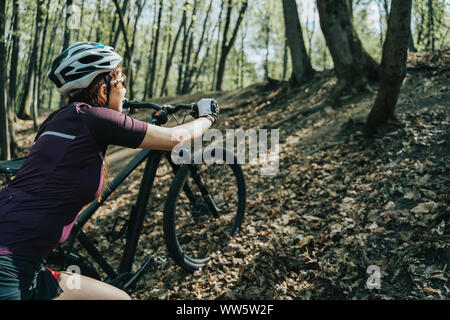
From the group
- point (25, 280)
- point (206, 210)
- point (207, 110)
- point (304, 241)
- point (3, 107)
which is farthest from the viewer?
point (3, 107)

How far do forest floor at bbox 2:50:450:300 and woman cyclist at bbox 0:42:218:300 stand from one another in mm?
2016

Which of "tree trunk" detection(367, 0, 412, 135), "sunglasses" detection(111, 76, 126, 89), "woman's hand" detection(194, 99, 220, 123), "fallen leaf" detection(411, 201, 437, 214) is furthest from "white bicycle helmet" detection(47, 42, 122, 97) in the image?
"tree trunk" detection(367, 0, 412, 135)

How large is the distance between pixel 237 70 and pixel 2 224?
37.8 metres

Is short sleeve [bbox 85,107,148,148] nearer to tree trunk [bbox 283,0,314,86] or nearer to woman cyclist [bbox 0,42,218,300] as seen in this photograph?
woman cyclist [bbox 0,42,218,300]

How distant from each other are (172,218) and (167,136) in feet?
4.88

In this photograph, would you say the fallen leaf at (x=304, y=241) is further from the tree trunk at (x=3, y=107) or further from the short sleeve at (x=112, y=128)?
the tree trunk at (x=3, y=107)

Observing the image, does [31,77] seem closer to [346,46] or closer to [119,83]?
[346,46]

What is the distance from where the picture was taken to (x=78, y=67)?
7.64 ft

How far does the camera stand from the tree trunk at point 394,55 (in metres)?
5.01

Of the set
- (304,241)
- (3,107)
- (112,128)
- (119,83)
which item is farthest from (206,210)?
(3,107)

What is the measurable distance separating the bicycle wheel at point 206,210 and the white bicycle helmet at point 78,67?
1.70 metres
